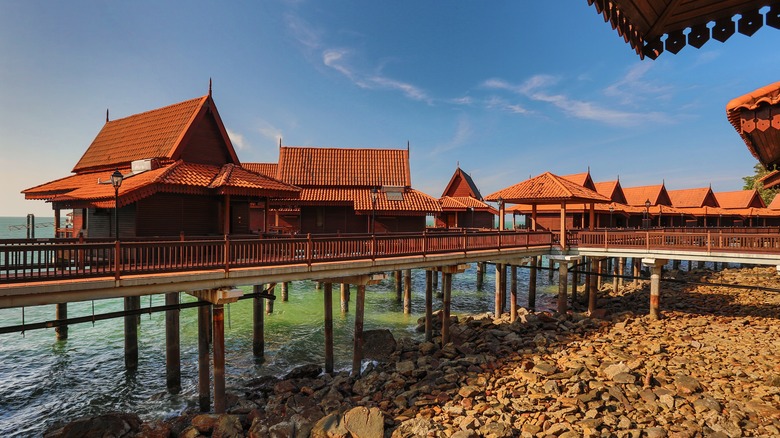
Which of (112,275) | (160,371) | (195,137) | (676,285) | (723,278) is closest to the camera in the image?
(112,275)

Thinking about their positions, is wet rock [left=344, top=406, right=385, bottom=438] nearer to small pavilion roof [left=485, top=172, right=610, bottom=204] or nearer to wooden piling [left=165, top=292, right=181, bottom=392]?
wooden piling [left=165, top=292, right=181, bottom=392]

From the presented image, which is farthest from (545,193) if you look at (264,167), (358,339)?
(264,167)

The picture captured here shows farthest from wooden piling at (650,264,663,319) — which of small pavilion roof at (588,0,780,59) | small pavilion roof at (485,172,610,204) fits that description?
small pavilion roof at (588,0,780,59)

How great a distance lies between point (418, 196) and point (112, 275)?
17.3 metres

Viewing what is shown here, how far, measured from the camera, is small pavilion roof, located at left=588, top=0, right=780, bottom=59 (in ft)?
10.1

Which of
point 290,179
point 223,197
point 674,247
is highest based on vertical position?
point 290,179

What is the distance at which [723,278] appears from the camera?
3284 cm

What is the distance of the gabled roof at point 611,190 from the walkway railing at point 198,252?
85.7 feet

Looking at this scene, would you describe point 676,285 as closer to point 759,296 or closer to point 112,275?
point 759,296

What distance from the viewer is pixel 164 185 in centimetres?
1427

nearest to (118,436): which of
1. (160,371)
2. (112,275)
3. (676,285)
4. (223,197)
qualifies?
(112,275)

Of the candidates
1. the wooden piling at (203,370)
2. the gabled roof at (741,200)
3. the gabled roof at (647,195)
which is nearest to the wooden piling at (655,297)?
the wooden piling at (203,370)

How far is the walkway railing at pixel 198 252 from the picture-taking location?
9891 mm

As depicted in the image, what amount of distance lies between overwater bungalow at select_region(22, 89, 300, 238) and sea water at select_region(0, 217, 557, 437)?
4008 millimetres
